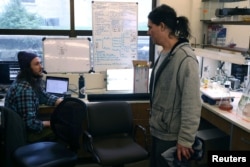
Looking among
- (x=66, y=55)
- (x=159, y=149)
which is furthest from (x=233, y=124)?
(x=66, y=55)

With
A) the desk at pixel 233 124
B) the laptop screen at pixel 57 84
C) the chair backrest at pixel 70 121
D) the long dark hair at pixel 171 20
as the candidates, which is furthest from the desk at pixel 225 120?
the long dark hair at pixel 171 20

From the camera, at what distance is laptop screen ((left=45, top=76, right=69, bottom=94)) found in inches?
121

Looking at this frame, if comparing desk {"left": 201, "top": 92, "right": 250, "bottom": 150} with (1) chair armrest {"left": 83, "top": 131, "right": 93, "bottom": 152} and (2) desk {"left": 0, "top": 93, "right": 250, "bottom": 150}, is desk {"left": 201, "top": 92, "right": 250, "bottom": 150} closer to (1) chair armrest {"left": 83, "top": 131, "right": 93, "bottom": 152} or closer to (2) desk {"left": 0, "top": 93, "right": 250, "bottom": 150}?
(2) desk {"left": 0, "top": 93, "right": 250, "bottom": 150}

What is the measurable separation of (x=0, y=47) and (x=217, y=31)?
2547 millimetres

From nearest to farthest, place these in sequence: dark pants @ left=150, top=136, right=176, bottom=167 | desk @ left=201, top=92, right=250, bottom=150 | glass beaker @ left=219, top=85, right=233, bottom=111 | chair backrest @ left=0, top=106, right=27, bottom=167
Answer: dark pants @ left=150, top=136, right=176, bottom=167 < desk @ left=201, top=92, right=250, bottom=150 < chair backrest @ left=0, top=106, right=27, bottom=167 < glass beaker @ left=219, top=85, right=233, bottom=111

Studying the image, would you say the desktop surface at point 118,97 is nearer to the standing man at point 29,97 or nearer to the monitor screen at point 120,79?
the monitor screen at point 120,79

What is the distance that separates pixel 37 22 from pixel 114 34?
904 millimetres

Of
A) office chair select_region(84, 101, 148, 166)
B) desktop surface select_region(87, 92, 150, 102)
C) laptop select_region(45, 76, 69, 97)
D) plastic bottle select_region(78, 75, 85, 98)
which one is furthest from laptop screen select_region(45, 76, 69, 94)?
office chair select_region(84, 101, 148, 166)

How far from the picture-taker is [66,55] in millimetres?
3322

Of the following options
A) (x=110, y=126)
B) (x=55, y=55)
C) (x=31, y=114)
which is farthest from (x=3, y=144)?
(x=55, y=55)

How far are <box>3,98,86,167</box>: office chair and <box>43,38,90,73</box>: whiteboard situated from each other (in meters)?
1.03

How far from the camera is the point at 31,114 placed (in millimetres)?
2359

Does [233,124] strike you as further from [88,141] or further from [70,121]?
[70,121]

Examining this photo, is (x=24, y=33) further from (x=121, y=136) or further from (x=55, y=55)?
(x=121, y=136)
